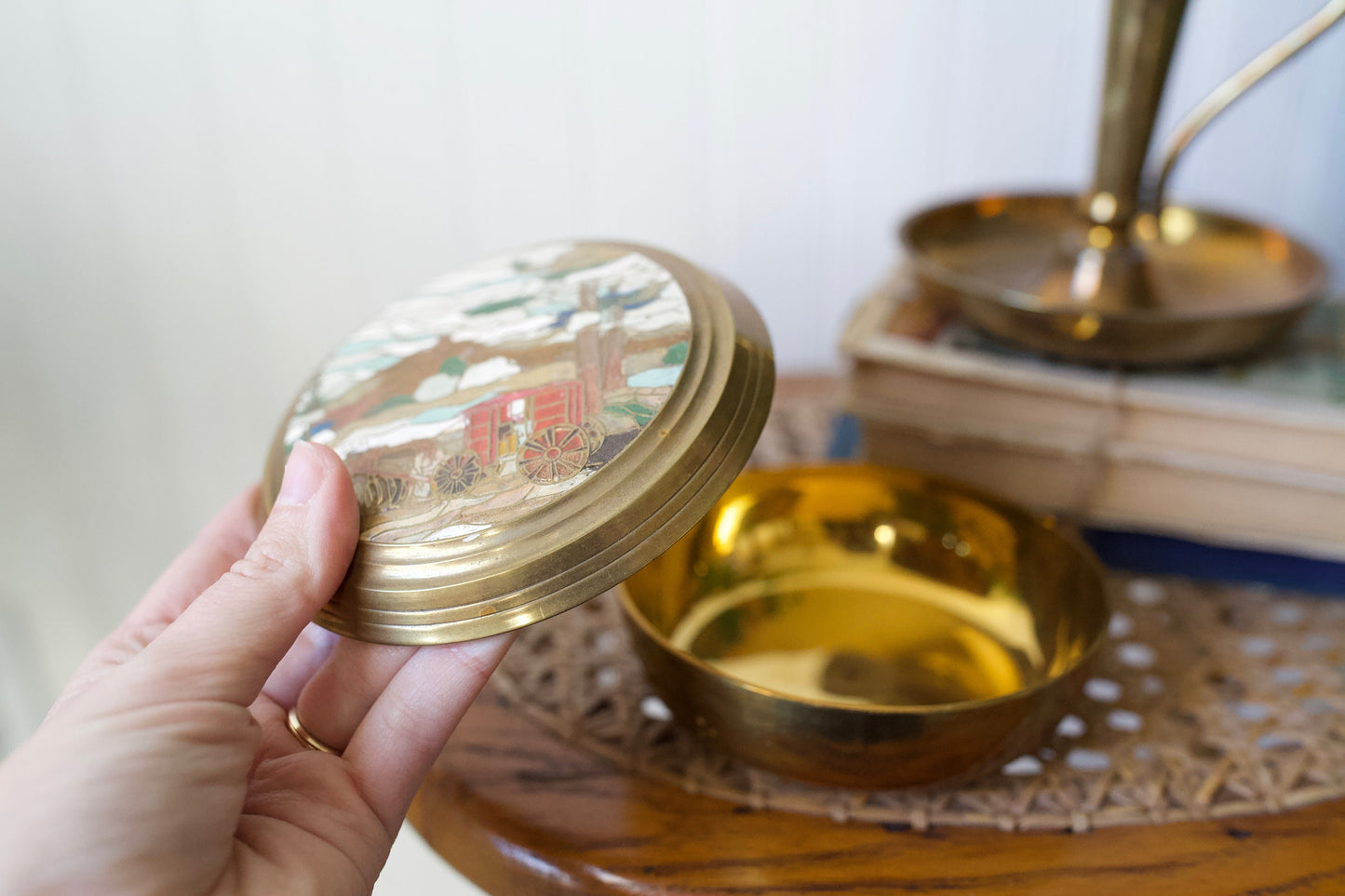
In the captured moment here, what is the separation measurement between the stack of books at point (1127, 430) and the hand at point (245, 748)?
1.07ft

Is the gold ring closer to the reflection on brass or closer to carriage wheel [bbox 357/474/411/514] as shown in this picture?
carriage wheel [bbox 357/474/411/514]

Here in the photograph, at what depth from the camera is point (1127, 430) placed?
57 centimetres

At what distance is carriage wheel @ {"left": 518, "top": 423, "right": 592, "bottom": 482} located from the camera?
37cm

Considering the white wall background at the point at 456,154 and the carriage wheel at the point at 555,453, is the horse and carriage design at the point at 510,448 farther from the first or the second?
the white wall background at the point at 456,154

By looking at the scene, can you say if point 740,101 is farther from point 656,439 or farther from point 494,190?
point 656,439

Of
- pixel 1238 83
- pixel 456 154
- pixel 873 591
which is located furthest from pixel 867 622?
pixel 456 154

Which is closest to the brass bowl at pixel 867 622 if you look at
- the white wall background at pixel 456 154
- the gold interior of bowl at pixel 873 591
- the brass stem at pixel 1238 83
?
the gold interior of bowl at pixel 873 591

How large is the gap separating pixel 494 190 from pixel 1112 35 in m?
0.51

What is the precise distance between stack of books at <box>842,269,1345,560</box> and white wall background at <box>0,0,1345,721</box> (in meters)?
0.28

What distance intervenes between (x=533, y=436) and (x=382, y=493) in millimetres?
66

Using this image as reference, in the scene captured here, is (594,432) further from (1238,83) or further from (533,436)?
(1238,83)

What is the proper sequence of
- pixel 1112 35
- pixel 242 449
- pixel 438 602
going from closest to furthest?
pixel 438 602, pixel 1112 35, pixel 242 449

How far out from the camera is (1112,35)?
1.88 ft

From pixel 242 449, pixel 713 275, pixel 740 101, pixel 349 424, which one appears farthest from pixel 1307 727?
pixel 242 449
